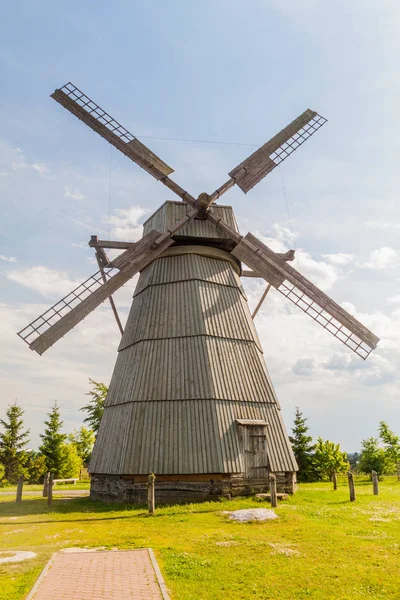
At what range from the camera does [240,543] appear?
10883 mm

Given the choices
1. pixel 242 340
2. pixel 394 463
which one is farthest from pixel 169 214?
pixel 394 463

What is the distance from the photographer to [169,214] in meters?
22.3

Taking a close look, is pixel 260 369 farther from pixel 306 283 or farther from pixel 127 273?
pixel 127 273

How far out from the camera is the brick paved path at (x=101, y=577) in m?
7.54

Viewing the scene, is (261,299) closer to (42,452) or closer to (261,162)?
Result: (261,162)

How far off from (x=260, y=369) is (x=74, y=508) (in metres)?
9.50

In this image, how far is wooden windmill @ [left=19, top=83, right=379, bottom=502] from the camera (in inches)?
669

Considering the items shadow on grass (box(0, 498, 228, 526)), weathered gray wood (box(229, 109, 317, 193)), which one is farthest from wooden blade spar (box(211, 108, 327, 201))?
→ shadow on grass (box(0, 498, 228, 526))

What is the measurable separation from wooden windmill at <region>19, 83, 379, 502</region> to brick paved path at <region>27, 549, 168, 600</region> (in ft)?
22.7

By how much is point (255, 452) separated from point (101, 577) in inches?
397

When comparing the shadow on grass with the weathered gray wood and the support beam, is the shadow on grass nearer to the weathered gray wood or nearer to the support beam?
the support beam

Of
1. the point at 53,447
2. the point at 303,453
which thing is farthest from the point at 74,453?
the point at 303,453

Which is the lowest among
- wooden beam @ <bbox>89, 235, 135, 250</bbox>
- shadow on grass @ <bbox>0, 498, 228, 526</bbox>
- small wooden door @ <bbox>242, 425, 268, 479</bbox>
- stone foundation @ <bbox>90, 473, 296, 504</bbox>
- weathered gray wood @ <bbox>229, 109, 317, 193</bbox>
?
shadow on grass @ <bbox>0, 498, 228, 526</bbox>

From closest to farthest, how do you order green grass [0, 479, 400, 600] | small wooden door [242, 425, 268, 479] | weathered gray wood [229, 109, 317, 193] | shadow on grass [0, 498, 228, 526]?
1. green grass [0, 479, 400, 600]
2. shadow on grass [0, 498, 228, 526]
3. small wooden door [242, 425, 268, 479]
4. weathered gray wood [229, 109, 317, 193]
